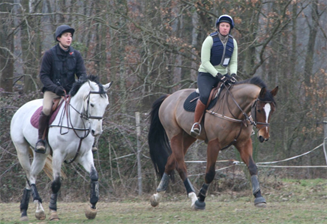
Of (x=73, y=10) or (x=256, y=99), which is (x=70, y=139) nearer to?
(x=256, y=99)

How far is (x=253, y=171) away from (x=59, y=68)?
10.8ft

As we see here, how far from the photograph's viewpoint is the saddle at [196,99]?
24.3 ft

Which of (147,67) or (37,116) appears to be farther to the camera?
(147,67)

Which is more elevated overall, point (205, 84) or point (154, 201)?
point (205, 84)

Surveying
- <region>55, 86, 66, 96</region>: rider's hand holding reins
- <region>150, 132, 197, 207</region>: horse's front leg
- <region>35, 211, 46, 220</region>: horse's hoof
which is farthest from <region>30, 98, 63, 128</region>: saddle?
<region>150, 132, 197, 207</region>: horse's front leg

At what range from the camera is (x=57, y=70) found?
23.4 ft

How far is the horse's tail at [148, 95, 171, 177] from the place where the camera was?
28.5 ft

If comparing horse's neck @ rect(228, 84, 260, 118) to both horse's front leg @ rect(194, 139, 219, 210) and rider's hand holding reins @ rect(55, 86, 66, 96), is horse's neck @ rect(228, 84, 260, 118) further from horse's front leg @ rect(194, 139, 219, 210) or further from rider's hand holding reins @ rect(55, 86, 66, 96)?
rider's hand holding reins @ rect(55, 86, 66, 96)

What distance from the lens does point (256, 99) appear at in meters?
6.70

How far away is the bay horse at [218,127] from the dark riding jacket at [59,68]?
75.0 inches

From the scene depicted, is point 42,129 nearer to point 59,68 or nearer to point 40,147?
point 40,147

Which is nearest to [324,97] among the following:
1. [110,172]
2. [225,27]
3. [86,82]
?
[110,172]

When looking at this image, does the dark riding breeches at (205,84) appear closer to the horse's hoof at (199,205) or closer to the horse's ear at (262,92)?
the horse's ear at (262,92)

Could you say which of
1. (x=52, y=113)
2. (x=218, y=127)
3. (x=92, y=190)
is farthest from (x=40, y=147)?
(x=218, y=127)
